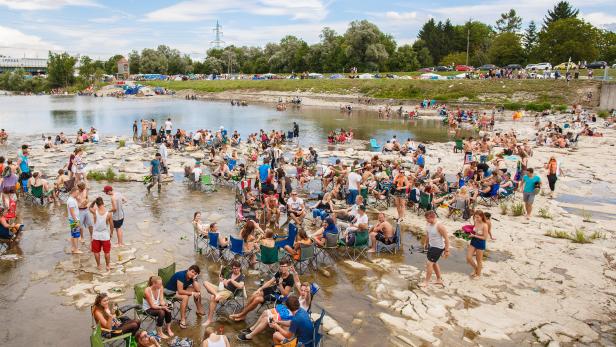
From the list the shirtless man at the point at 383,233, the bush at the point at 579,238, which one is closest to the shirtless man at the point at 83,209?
the shirtless man at the point at 383,233

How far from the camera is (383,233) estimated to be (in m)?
10.9

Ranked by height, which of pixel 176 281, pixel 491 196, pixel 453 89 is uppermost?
pixel 453 89

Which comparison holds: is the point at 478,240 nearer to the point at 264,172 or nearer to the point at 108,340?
the point at 108,340

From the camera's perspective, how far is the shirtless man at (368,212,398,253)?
35.4 ft

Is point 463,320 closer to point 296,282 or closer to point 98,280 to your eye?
point 296,282

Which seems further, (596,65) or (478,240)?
(596,65)

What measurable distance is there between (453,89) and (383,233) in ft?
167

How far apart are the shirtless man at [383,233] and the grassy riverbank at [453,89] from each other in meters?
43.1

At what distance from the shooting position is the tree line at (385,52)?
72.8 metres

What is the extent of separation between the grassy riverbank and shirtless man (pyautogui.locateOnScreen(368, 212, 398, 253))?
43.1m

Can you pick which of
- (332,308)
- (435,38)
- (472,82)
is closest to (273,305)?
(332,308)

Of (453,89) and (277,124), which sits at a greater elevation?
(453,89)

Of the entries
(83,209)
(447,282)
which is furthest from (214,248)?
(447,282)

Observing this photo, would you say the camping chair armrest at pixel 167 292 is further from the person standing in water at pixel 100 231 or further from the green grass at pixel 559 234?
the green grass at pixel 559 234
